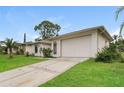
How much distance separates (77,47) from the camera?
838 inches

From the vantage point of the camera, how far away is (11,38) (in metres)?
28.4

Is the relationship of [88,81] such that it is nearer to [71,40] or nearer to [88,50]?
[88,50]

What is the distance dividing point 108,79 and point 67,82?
1.75m

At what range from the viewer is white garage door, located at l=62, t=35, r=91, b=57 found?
20.4m

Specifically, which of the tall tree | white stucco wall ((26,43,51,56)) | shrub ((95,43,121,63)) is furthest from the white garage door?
the tall tree

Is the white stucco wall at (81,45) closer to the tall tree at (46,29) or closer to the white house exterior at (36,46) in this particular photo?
the white house exterior at (36,46)

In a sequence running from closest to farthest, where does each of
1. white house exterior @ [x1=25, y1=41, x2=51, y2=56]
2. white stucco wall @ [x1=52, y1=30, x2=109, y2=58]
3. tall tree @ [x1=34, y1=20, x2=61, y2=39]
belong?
1. white stucco wall @ [x1=52, y1=30, x2=109, y2=58]
2. white house exterior @ [x1=25, y1=41, x2=51, y2=56]
3. tall tree @ [x1=34, y1=20, x2=61, y2=39]

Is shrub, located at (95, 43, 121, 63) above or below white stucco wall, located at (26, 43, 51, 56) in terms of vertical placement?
below

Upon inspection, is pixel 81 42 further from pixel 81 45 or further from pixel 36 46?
pixel 36 46

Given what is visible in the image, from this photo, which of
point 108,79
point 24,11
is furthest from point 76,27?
point 108,79

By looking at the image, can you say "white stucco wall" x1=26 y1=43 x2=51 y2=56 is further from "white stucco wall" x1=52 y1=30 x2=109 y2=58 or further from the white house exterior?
"white stucco wall" x1=52 y1=30 x2=109 y2=58

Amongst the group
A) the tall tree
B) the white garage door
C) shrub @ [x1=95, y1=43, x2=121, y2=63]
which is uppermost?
the tall tree
